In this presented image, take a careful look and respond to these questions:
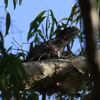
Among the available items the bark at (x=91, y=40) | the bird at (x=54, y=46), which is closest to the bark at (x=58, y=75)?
the bird at (x=54, y=46)

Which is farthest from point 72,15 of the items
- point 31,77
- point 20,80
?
point 20,80

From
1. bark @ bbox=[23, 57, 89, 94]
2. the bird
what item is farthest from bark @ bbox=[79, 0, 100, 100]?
the bird

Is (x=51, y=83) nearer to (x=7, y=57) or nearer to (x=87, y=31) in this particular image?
(x=7, y=57)

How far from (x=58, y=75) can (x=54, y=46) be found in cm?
43

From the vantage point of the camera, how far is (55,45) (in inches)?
75.4

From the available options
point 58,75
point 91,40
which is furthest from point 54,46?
point 91,40

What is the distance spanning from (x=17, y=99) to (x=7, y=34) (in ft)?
2.56

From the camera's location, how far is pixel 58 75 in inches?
59.2

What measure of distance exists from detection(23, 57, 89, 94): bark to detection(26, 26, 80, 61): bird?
180mm

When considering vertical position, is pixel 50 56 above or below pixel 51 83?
above

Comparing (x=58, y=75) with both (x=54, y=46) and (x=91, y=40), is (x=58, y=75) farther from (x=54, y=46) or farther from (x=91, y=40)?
(x=91, y=40)

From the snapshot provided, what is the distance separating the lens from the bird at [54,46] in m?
1.75

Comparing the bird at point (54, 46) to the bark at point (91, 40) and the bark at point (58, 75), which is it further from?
the bark at point (91, 40)

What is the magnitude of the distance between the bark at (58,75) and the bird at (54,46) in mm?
180
